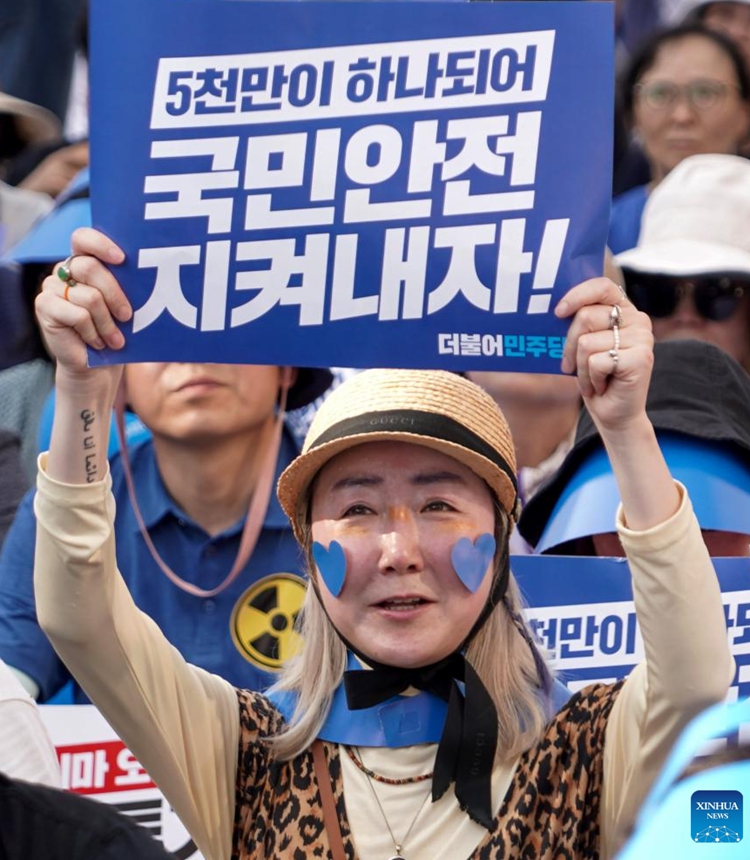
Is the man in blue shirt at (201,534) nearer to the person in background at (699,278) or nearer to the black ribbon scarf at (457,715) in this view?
the person in background at (699,278)

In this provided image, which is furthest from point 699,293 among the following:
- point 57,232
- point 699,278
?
point 57,232

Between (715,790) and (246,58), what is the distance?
1510 mm

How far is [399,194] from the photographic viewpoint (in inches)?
103

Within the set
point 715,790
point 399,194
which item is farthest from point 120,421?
point 715,790

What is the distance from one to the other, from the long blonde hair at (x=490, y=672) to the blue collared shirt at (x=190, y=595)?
91 cm

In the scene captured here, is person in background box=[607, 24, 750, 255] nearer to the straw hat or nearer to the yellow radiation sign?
the yellow radiation sign

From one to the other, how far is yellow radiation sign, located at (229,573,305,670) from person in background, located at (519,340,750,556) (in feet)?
1.75

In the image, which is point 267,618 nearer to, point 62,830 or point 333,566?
point 333,566

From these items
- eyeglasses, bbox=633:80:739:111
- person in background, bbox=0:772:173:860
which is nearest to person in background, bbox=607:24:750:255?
eyeglasses, bbox=633:80:739:111

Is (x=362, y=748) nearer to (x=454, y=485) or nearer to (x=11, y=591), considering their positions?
(x=454, y=485)

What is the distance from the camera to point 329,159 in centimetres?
263

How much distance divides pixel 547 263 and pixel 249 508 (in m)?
1.67

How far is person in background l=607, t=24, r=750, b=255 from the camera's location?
5.28 metres

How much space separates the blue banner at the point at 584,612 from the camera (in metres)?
3.39
